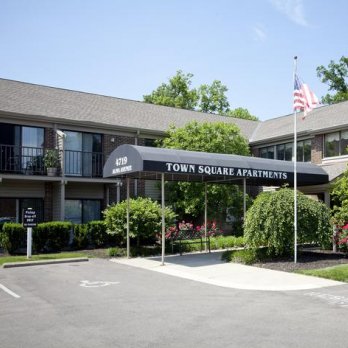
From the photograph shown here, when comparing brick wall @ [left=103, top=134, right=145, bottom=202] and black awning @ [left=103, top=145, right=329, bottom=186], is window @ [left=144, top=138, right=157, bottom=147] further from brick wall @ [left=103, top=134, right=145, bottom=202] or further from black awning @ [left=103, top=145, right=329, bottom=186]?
black awning @ [left=103, top=145, right=329, bottom=186]

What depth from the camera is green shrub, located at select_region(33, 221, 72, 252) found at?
18.4 m

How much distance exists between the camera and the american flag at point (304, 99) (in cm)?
1460

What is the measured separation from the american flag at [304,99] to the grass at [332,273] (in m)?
4.88

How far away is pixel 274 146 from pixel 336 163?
6.00m

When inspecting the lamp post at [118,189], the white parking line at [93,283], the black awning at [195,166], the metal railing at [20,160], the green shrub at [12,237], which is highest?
the metal railing at [20,160]

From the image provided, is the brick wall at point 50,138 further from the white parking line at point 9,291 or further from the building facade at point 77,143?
the white parking line at point 9,291

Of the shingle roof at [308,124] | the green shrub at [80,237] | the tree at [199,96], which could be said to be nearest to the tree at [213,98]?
the tree at [199,96]

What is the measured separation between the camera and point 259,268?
45.5ft

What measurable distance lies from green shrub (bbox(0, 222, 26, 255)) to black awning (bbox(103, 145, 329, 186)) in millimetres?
4086

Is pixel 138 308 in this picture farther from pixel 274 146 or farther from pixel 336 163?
pixel 274 146

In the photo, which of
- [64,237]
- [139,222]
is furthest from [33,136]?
[139,222]

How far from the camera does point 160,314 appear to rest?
26.3ft

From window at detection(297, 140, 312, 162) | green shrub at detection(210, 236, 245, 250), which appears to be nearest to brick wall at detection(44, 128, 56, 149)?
green shrub at detection(210, 236, 245, 250)

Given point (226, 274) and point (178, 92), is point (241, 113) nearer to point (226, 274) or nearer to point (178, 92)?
point (178, 92)
